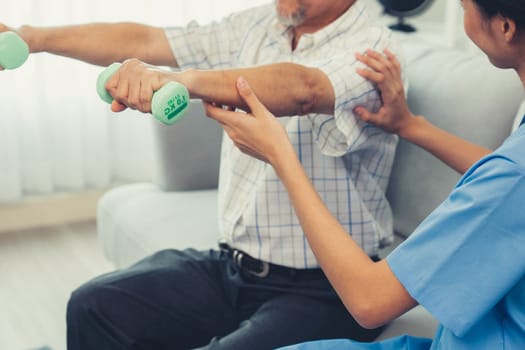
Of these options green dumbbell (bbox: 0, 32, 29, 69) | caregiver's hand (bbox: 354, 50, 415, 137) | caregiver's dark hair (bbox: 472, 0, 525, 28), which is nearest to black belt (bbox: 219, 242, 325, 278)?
caregiver's hand (bbox: 354, 50, 415, 137)

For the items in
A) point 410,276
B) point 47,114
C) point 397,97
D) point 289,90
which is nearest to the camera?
point 410,276

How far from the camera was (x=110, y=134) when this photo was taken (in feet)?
9.27

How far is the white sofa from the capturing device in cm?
161

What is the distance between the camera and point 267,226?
1.51 m

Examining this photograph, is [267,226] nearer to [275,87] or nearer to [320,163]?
[320,163]

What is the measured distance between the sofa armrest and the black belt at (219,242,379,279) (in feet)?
1.98

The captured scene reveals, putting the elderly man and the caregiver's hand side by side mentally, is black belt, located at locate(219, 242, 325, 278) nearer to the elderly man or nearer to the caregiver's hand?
the elderly man

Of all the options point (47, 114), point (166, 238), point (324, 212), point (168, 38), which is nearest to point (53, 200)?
point (47, 114)

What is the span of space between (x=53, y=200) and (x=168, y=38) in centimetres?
139

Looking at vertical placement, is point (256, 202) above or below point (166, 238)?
above

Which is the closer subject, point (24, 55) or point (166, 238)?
point (24, 55)

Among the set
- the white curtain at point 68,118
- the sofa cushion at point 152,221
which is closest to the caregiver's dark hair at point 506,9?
the sofa cushion at point 152,221

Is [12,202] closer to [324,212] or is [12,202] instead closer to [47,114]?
[47,114]

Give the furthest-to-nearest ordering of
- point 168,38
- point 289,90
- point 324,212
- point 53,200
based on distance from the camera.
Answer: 1. point 53,200
2. point 168,38
3. point 289,90
4. point 324,212
